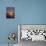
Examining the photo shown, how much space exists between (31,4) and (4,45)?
162 centimetres

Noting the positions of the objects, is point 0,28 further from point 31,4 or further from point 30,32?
point 31,4

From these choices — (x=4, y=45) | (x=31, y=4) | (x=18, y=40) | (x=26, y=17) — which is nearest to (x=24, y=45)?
(x=18, y=40)

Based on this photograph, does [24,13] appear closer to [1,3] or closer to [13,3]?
[13,3]

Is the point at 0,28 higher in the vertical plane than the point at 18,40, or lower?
higher

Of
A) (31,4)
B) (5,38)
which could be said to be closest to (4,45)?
(5,38)

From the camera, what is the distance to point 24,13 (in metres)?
4.36

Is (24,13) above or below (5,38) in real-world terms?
above

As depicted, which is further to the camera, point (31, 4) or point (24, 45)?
point (31, 4)

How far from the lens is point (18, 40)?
4.22 meters

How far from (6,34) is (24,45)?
0.77 m

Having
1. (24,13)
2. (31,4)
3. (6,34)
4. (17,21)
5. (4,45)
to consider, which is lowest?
A: (4,45)

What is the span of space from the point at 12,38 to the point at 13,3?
3.84 feet

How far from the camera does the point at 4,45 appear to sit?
4.11 metres

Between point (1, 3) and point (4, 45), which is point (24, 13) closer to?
point (1, 3)
